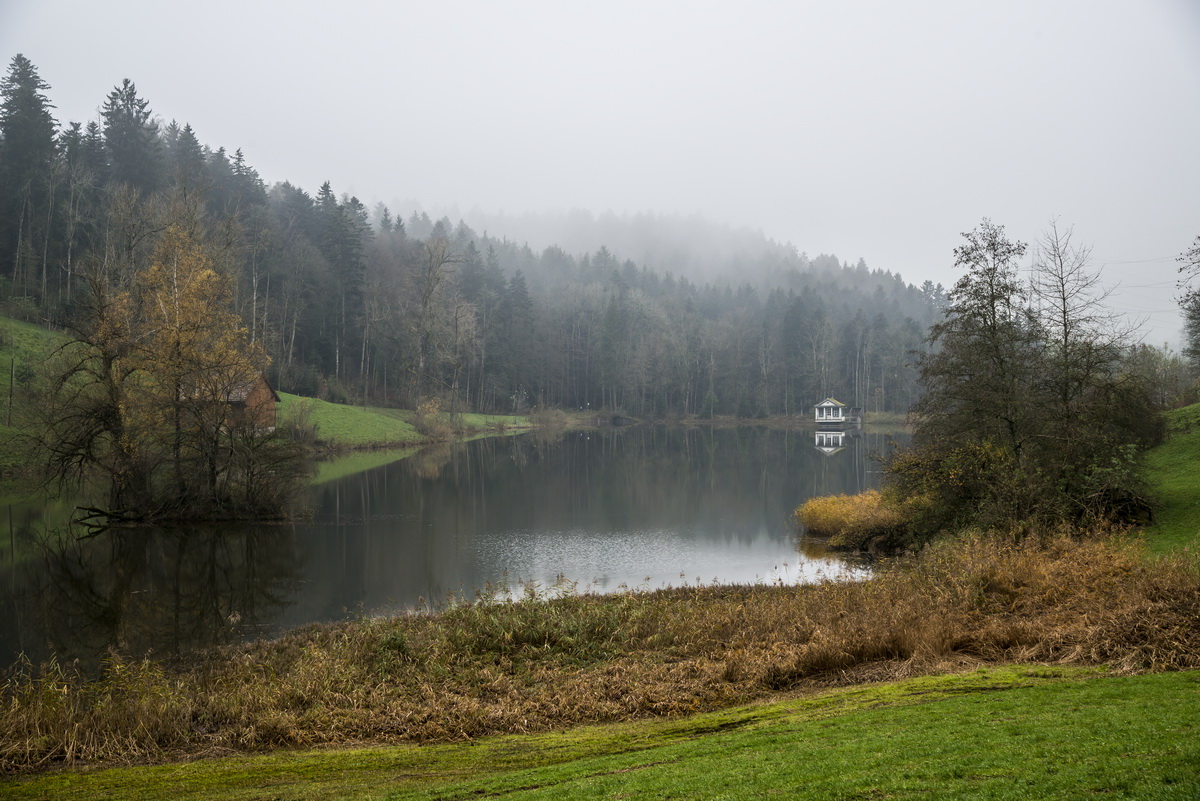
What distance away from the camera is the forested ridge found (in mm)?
49938

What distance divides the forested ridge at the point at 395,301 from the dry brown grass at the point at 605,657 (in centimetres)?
2228

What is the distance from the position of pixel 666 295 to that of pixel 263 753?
12717 cm

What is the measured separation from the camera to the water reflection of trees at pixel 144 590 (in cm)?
1436

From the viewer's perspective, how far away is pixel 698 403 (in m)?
104

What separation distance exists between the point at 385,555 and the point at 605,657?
39.6ft

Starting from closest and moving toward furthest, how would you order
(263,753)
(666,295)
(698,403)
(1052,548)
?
(263,753) → (1052,548) → (698,403) → (666,295)

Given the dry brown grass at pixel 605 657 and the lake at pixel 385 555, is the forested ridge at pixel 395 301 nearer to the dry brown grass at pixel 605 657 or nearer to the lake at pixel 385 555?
the lake at pixel 385 555

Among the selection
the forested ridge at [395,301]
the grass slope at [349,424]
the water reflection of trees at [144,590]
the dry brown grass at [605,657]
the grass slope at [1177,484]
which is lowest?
the water reflection of trees at [144,590]

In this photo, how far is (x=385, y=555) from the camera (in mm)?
21234

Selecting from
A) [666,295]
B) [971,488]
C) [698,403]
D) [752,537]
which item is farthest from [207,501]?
[666,295]

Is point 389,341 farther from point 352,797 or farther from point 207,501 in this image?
point 352,797

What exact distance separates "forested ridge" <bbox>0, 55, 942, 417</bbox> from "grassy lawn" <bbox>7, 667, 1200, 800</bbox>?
26.9 m

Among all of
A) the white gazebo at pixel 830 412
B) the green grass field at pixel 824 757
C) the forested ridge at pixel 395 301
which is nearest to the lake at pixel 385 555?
the green grass field at pixel 824 757

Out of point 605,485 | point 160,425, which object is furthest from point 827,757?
point 605,485
